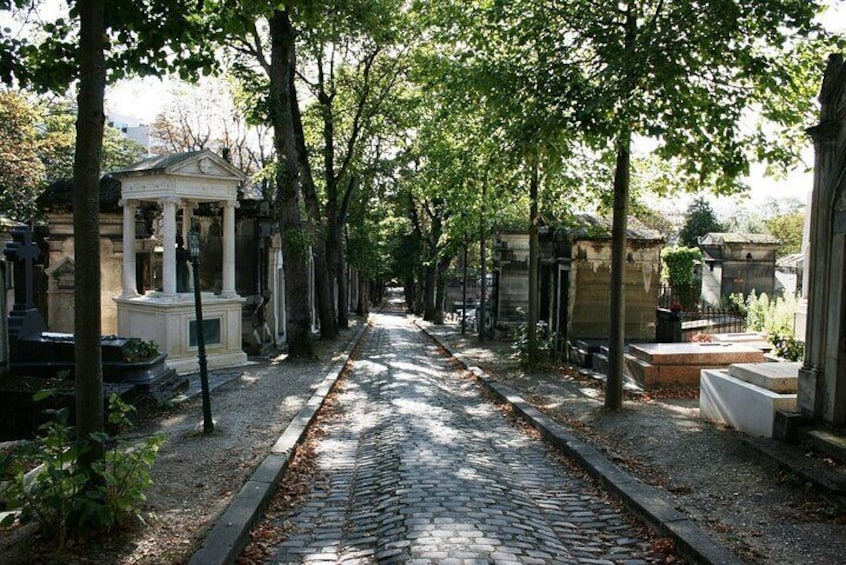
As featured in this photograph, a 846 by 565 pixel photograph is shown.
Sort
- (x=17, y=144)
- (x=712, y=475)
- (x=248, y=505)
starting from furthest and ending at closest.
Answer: (x=17, y=144)
(x=712, y=475)
(x=248, y=505)

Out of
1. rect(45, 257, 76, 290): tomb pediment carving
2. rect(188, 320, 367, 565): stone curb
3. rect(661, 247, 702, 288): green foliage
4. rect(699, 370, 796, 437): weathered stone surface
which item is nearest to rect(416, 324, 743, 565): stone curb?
rect(699, 370, 796, 437): weathered stone surface

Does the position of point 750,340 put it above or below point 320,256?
below

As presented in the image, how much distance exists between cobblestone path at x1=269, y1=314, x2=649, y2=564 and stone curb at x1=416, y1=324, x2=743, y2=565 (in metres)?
0.18

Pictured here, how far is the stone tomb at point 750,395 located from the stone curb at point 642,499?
6.40 ft

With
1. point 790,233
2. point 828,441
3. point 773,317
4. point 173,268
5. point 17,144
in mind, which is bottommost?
point 828,441

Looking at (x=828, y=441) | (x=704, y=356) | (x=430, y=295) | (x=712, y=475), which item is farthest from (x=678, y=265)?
(x=712, y=475)

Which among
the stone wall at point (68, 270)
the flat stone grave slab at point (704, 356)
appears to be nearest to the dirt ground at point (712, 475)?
the flat stone grave slab at point (704, 356)

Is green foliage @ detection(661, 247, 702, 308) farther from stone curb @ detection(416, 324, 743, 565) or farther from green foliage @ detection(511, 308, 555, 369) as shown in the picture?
stone curb @ detection(416, 324, 743, 565)

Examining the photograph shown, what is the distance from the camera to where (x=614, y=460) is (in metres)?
7.25

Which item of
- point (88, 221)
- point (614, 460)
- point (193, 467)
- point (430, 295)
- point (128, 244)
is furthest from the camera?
point (430, 295)

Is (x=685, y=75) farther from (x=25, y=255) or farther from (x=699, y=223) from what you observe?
(x=699, y=223)

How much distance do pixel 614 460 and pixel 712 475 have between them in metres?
1.06

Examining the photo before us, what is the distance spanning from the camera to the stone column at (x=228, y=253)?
15578 millimetres

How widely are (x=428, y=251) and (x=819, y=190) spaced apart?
1210 inches
